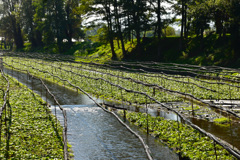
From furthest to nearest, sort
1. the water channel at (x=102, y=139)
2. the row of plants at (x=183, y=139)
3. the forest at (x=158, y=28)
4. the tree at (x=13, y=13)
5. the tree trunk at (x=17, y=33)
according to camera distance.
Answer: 1. the tree trunk at (x=17, y=33)
2. the tree at (x=13, y=13)
3. the forest at (x=158, y=28)
4. the water channel at (x=102, y=139)
5. the row of plants at (x=183, y=139)

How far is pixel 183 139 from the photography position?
14.4m

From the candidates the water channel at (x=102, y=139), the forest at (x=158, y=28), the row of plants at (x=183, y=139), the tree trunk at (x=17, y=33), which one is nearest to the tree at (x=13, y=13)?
the tree trunk at (x=17, y=33)

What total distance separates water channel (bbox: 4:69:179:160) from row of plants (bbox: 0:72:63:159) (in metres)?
1.14

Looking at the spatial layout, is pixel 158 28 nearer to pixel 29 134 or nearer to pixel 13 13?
pixel 29 134

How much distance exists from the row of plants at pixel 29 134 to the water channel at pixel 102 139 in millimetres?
1143

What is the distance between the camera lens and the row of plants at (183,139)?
12501 mm

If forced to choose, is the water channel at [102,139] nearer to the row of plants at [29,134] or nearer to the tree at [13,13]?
the row of plants at [29,134]

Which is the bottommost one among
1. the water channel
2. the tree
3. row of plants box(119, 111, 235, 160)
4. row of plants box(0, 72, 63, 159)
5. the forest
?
the water channel

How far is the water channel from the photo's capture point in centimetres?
1370

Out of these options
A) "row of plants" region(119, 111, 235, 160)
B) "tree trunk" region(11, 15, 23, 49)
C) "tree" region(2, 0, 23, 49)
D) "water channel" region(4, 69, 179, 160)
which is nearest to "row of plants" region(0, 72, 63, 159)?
"water channel" region(4, 69, 179, 160)

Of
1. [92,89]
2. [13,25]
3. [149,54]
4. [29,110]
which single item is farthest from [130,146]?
[13,25]

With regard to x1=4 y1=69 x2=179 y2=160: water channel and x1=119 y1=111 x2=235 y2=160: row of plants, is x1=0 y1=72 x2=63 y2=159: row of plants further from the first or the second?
x1=119 y1=111 x2=235 y2=160: row of plants

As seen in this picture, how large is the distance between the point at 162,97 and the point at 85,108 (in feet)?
23.5

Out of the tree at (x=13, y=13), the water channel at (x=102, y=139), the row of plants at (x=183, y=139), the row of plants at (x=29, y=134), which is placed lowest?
the water channel at (x=102, y=139)
